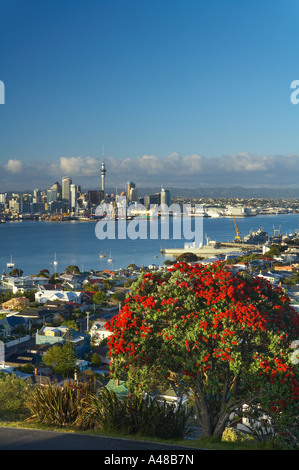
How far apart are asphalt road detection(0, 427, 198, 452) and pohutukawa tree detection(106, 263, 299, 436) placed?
0.46m

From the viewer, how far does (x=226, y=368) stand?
118 inches

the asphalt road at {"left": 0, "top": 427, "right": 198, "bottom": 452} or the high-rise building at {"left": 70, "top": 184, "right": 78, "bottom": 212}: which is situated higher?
the high-rise building at {"left": 70, "top": 184, "right": 78, "bottom": 212}

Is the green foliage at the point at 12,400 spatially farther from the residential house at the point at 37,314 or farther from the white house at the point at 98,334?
the residential house at the point at 37,314

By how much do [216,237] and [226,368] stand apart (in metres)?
47.4

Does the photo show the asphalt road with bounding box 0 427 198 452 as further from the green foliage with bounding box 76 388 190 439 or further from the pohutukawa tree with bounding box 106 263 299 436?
the pohutukawa tree with bounding box 106 263 299 436

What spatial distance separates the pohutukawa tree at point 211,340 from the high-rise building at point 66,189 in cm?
10806

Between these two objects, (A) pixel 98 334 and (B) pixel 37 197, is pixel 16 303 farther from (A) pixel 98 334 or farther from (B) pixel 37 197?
(B) pixel 37 197

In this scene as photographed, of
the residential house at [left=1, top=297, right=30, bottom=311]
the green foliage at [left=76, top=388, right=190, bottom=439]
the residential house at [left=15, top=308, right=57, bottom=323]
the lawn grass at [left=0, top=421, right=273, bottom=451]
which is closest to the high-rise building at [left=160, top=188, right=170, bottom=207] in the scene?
the residential house at [left=1, top=297, right=30, bottom=311]

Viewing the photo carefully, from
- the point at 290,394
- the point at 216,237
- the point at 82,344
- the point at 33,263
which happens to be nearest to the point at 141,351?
the point at 290,394

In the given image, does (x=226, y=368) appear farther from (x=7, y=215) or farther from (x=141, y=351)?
(x=7, y=215)

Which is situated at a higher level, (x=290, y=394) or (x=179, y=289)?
(x=179, y=289)

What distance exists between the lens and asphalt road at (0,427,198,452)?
244 cm

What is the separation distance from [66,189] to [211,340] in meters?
116

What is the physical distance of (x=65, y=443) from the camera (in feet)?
8.21
